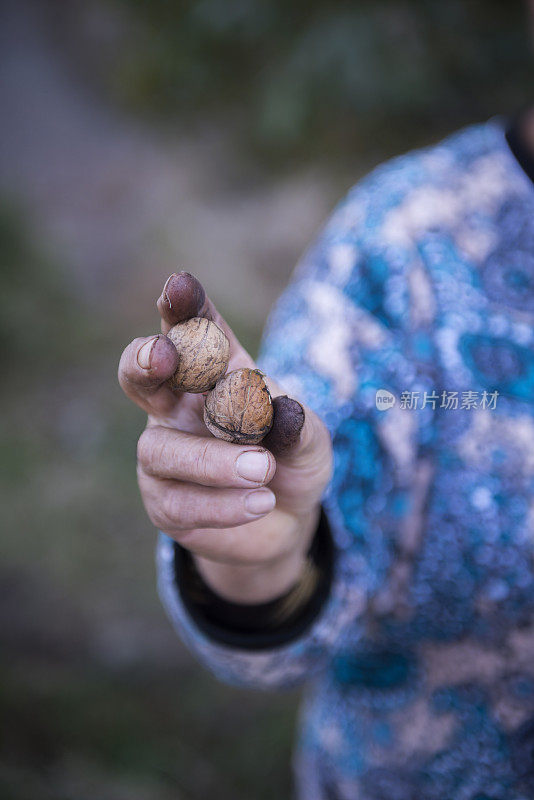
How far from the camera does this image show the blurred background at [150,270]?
4.77ft

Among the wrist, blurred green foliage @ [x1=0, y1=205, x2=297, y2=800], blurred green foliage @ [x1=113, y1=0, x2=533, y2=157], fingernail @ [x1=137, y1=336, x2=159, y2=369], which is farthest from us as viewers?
Result: blurred green foliage @ [x1=113, y1=0, x2=533, y2=157]

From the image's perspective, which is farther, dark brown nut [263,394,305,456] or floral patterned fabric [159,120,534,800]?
floral patterned fabric [159,120,534,800]

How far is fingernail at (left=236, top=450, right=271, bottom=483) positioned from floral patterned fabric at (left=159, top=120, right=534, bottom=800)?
0.66 ft

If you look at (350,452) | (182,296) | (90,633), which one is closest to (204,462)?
(182,296)

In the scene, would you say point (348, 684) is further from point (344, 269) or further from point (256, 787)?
point (256, 787)

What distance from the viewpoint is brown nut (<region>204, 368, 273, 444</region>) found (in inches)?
19.0

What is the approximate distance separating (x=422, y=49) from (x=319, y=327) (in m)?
1.97

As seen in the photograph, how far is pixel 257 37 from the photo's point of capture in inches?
109

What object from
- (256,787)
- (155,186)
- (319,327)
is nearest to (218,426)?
(319,327)

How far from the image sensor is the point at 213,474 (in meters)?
0.46

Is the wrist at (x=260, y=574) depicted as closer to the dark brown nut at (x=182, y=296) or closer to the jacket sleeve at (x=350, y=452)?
the jacket sleeve at (x=350, y=452)

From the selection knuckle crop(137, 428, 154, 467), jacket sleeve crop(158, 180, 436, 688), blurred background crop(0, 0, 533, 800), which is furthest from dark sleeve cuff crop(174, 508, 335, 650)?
blurred background crop(0, 0, 533, 800)

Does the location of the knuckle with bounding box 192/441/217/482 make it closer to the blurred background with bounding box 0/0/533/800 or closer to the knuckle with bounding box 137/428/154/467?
the knuckle with bounding box 137/428/154/467

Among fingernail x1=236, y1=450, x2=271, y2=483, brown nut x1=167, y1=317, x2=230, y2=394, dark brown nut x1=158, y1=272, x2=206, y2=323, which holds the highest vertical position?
dark brown nut x1=158, y1=272, x2=206, y2=323
